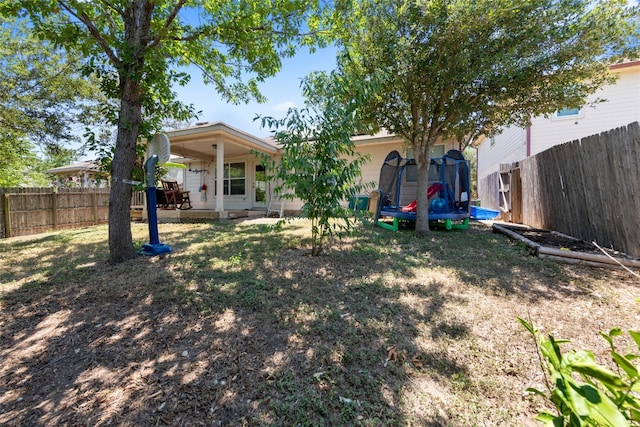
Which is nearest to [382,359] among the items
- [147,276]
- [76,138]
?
[147,276]

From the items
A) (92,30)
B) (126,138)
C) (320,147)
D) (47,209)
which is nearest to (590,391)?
(320,147)

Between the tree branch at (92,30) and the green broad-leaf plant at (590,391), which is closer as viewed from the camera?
the green broad-leaf plant at (590,391)

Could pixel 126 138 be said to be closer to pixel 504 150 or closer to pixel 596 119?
pixel 596 119

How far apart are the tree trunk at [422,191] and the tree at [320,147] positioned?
253cm

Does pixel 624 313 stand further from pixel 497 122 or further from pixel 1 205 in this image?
pixel 1 205

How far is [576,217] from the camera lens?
511 centimetres

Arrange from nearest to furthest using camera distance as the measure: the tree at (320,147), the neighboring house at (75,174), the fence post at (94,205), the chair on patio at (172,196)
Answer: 1. the tree at (320,147)
2. the fence post at (94,205)
3. the chair on patio at (172,196)
4. the neighboring house at (75,174)

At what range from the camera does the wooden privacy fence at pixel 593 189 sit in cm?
377

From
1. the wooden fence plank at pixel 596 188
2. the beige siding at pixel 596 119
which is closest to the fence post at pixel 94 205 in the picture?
the wooden fence plank at pixel 596 188

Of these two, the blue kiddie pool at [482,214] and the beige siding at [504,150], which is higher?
the beige siding at [504,150]

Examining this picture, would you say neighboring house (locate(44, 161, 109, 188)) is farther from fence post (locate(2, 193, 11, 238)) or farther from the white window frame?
the white window frame

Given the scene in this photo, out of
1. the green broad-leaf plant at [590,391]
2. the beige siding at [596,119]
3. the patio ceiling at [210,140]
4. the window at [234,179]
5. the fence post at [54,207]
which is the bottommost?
the green broad-leaf plant at [590,391]

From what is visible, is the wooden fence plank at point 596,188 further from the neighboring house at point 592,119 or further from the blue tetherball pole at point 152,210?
the blue tetherball pole at point 152,210

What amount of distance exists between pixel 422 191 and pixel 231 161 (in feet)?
30.9
